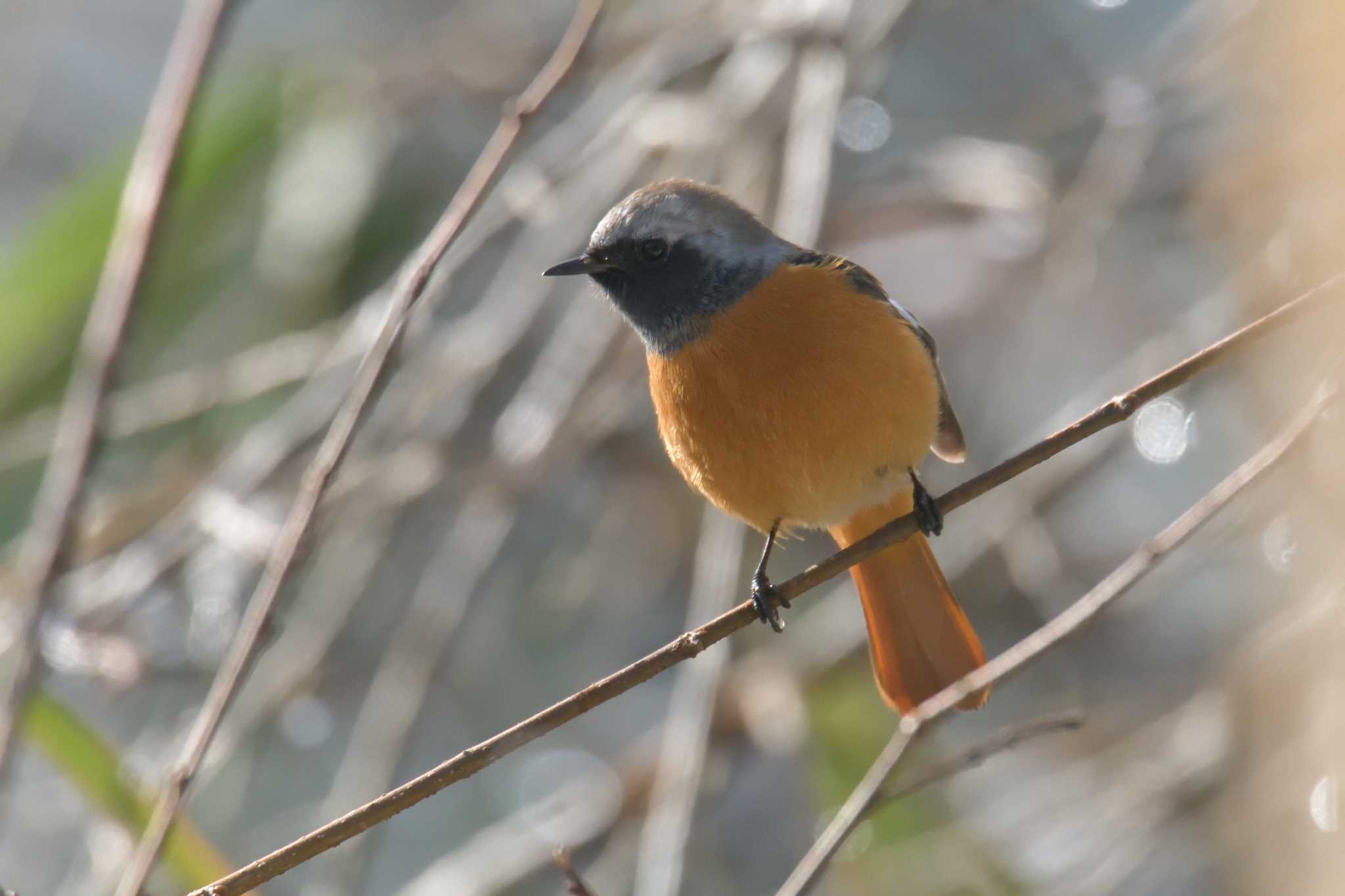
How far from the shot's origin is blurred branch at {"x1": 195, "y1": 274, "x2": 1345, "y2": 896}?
1.89 metres

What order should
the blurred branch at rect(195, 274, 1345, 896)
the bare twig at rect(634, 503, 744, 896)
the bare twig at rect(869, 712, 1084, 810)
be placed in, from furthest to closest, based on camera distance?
1. the bare twig at rect(634, 503, 744, 896)
2. the bare twig at rect(869, 712, 1084, 810)
3. the blurred branch at rect(195, 274, 1345, 896)

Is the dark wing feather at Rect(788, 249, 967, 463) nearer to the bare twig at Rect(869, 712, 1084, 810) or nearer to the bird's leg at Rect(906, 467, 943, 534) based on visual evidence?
the bird's leg at Rect(906, 467, 943, 534)

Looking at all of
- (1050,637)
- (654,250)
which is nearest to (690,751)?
(654,250)

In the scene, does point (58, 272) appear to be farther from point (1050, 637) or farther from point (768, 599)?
point (1050, 637)

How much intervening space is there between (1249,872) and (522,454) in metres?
2.46

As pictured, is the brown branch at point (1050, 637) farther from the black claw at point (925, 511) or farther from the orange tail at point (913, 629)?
the orange tail at point (913, 629)

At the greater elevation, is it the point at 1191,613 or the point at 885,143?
the point at 885,143

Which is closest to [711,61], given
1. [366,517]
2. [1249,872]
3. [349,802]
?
[366,517]

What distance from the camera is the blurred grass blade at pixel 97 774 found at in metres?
2.71

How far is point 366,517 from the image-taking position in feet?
14.4

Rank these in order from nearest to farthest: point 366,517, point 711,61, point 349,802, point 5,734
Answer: point 5,734
point 349,802
point 366,517
point 711,61

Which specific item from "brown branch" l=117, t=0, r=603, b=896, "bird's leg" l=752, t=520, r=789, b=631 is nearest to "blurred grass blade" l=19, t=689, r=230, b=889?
"brown branch" l=117, t=0, r=603, b=896

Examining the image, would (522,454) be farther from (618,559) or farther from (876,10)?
(876,10)

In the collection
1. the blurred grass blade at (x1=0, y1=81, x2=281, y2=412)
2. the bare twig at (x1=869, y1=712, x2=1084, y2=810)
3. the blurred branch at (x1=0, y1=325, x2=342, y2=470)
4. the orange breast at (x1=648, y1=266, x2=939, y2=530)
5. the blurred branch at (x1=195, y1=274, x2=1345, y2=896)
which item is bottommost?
the bare twig at (x1=869, y1=712, x2=1084, y2=810)
